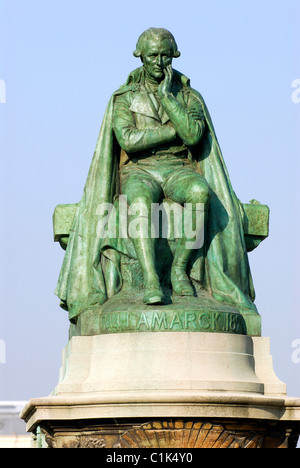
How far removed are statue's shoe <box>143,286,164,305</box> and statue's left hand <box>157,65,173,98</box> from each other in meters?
2.55

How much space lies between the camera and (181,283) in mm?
16359

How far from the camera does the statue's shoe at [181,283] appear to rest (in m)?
16.3

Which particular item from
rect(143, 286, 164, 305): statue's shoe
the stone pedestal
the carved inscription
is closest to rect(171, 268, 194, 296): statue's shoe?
rect(143, 286, 164, 305): statue's shoe

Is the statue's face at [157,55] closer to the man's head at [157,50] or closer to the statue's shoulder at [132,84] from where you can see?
the man's head at [157,50]

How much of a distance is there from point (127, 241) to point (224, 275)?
1.26 m

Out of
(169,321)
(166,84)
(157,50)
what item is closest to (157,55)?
(157,50)

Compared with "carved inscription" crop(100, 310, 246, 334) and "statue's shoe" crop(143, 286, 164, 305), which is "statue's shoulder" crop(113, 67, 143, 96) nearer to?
"statue's shoe" crop(143, 286, 164, 305)

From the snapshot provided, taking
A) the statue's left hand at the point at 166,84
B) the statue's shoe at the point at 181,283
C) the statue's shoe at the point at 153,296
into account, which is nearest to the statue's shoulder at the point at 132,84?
the statue's left hand at the point at 166,84

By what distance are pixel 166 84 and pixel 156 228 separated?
187cm

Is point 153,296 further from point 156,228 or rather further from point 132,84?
point 132,84

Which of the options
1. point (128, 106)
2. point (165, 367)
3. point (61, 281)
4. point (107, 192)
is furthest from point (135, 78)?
point (165, 367)

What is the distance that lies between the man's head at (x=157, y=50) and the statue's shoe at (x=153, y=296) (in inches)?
115

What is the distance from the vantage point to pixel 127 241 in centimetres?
1669
